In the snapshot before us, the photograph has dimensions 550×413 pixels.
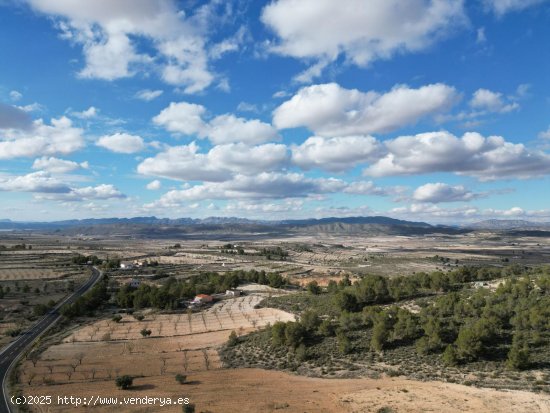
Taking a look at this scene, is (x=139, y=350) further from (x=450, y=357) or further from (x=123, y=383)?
(x=450, y=357)

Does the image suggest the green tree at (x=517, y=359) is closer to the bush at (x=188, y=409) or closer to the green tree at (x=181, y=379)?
the bush at (x=188, y=409)

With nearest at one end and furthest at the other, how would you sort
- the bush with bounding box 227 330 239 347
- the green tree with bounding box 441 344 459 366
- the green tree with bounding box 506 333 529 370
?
1. the green tree with bounding box 506 333 529 370
2. the green tree with bounding box 441 344 459 366
3. the bush with bounding box 227 330 239 347

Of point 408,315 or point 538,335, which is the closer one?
point 538,335

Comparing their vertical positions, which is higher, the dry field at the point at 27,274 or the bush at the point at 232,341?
the dry field at the point at 27,274

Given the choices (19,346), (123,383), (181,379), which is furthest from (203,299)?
(123,383)

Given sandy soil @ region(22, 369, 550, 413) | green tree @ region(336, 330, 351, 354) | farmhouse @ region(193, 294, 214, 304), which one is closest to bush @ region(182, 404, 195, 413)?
sandy soil @ region(22, 369, 550, 413)

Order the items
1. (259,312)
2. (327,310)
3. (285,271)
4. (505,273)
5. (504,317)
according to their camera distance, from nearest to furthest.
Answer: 1. (504,317)
2. (327,310)
3. (259,312)
4. (505,273)
5. (285,271)

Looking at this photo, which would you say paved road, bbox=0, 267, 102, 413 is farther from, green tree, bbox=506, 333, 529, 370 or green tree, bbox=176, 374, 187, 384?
green tree, bbox=506, 333, 529, 370

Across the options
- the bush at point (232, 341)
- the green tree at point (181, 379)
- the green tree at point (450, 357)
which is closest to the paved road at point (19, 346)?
the green tree at point (181, 379)

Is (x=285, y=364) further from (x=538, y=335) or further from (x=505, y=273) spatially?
(x=505, y=273)

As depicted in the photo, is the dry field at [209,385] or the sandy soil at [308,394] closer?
the sandy soil at [308,394]

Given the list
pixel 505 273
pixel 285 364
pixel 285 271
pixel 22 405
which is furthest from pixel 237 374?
pixel 285 271
